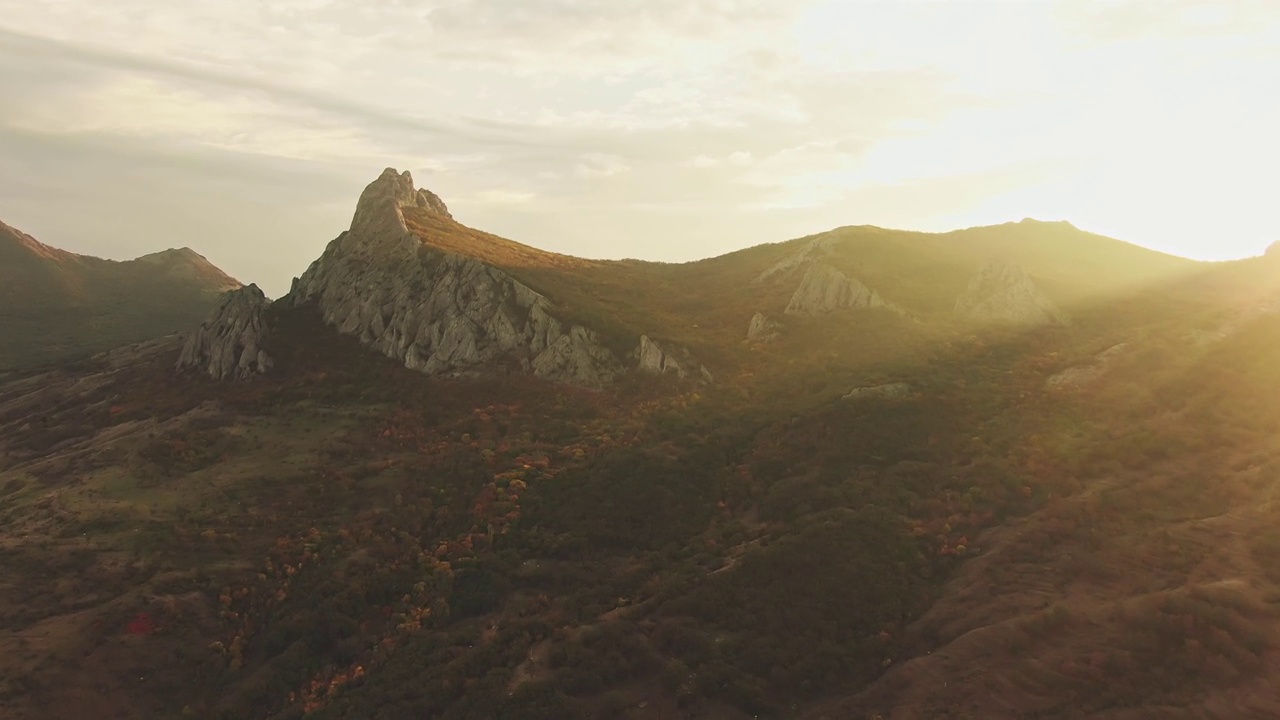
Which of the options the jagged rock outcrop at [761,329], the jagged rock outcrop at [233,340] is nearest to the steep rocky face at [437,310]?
the jagged rock outcrop at [233,340]

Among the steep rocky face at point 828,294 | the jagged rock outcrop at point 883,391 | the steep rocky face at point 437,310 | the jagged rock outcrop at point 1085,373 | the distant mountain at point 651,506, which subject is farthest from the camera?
the steep rocky face at point 828,294

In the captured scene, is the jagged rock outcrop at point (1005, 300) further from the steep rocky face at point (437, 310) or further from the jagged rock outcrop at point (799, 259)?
the steep rocky face at point (437, 310)

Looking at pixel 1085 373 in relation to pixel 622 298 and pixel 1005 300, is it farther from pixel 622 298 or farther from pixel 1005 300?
pixel 622 298

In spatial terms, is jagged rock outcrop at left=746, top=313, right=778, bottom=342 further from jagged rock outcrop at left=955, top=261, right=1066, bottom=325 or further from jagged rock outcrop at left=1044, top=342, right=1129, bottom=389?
jagged rock outcrop at left=1044, top=342, right=1129, bottom=389

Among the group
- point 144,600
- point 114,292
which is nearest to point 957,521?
point 144,600

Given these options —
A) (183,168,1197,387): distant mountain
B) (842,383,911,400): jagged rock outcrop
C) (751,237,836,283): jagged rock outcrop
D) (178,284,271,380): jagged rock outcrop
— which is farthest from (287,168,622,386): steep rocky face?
(751,237,836,283): jagged rock outcrop
